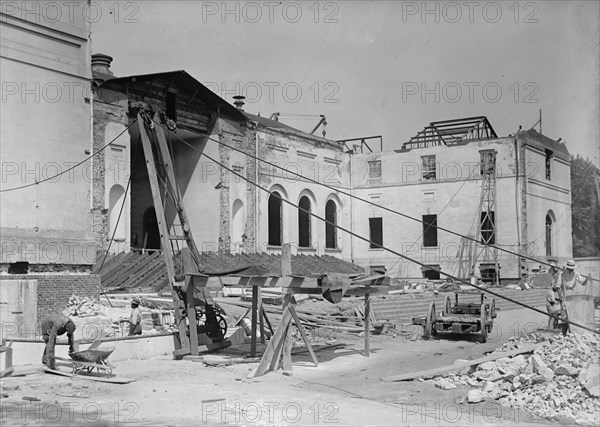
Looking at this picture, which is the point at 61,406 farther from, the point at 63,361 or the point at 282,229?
the point at 282,229

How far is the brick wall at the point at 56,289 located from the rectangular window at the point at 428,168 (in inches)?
923

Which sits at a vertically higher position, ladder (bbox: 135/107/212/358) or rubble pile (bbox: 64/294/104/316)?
ladder (bbox: 135/107/212/358)

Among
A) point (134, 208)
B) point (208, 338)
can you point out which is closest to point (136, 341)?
point (208, 338)

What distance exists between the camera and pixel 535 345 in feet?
45.1

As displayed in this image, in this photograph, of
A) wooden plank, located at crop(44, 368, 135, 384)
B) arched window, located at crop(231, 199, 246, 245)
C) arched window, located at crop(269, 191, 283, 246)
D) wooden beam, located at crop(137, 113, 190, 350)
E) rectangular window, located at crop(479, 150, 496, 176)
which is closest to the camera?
wooden plank, located at crop(44, 368, 135, 384)

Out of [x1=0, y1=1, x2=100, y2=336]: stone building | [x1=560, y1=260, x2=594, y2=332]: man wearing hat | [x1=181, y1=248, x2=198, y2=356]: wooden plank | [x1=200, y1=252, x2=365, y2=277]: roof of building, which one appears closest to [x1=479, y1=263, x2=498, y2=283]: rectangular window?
[x1=200, y1=252, x2=365, y2=277]: roof of building

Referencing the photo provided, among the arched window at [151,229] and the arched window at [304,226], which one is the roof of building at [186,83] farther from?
the arched window at [304,226]

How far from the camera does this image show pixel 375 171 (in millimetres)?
39906

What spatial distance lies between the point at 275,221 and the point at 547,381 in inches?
999

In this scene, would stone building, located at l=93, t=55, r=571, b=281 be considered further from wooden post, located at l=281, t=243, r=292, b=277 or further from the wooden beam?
wooden post, located at l=281, t=243, r=292, b=277

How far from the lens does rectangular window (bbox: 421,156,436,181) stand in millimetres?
38281

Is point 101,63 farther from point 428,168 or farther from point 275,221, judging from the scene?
point 428,168

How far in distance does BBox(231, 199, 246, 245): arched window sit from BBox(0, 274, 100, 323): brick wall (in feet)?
43.0

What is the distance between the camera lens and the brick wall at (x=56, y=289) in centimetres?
1789
